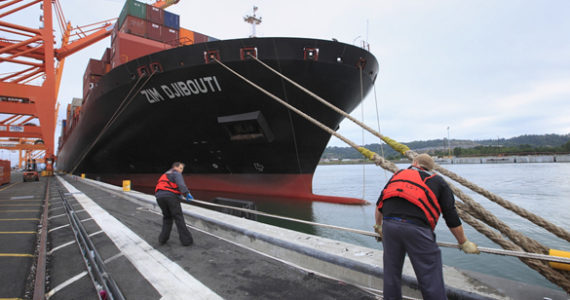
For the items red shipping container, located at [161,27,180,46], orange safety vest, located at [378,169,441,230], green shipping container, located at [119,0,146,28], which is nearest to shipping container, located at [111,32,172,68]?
red shipping container, located at [161,27,180,46]

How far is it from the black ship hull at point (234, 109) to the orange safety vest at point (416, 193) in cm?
758

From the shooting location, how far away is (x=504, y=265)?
5.61 meters

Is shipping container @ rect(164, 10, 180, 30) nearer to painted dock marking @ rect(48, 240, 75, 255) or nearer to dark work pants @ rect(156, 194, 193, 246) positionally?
painted dock marking @ rect(48, 240, 75, 255)

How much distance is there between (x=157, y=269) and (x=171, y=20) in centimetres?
1701

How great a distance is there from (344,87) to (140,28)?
12.4 metres

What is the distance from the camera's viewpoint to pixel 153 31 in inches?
607

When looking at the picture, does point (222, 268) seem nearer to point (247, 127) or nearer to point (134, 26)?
point (247, 127)

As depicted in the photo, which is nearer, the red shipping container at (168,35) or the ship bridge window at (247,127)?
the ship bridge window at (247,127)

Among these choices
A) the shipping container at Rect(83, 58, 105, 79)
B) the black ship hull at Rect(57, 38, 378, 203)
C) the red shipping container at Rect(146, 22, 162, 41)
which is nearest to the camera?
the black ship hull at Rect(57, 38, 378, 203)

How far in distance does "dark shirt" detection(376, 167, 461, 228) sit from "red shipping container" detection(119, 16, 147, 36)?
1717cm

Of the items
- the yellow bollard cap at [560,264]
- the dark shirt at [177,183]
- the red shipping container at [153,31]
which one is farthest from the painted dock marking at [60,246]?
the red shipping container at [153,31]

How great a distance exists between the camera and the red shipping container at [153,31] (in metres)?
15.2

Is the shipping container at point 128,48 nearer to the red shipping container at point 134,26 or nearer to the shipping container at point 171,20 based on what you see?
the red shipping container at point 134,26

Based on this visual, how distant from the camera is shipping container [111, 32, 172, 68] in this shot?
44.2 feet
